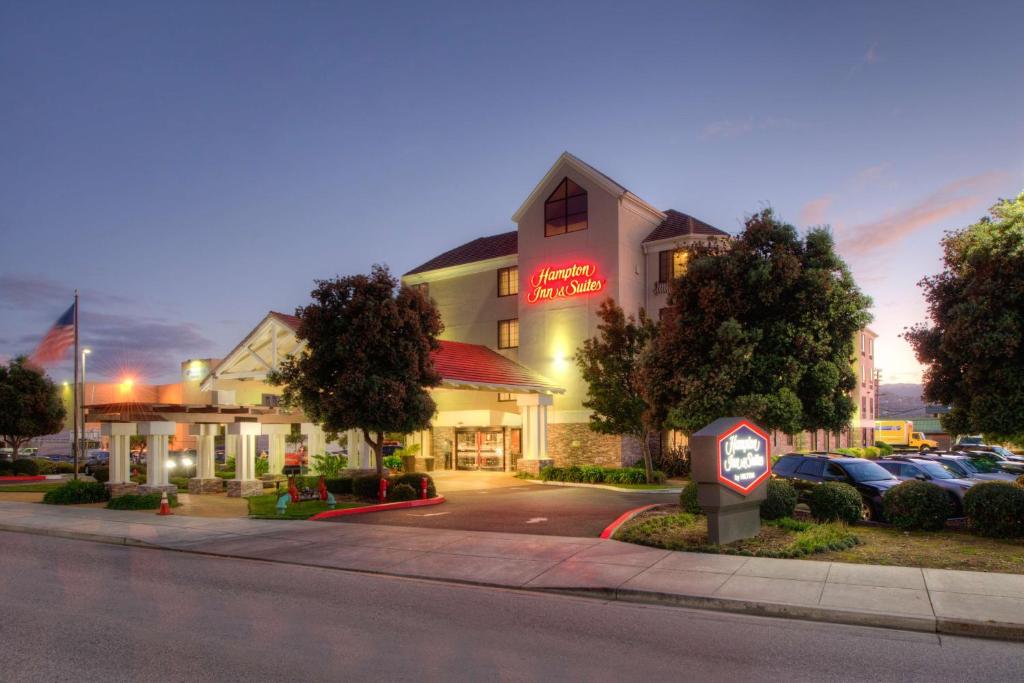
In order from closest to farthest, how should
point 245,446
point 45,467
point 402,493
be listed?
point 402,493, point 245,446, point 45,467

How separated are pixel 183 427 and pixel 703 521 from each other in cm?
5666

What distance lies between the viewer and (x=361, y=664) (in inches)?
305

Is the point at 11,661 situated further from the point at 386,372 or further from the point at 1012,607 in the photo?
the point at 386,372

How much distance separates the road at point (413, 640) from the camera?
7512mm

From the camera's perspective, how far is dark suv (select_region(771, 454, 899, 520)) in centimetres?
1792

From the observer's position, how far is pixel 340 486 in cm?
2600

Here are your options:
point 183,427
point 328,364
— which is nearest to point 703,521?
point 328,364

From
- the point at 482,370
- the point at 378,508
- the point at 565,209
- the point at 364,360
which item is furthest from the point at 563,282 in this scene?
the point at 378,508

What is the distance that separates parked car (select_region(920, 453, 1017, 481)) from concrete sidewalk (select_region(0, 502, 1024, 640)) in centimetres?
1623

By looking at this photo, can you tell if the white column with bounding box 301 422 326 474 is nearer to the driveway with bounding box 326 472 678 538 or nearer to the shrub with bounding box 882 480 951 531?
the driveway with bounding box 326 472 678 538

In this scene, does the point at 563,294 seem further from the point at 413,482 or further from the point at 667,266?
the point at 413,482

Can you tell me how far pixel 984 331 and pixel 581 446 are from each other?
901 inches

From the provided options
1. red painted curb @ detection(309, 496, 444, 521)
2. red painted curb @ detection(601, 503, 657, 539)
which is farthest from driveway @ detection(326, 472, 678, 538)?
red painted curb @ detection(309, 496, 444, 521)

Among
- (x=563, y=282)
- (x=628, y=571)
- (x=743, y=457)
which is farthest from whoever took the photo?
(x=563, y=282)
